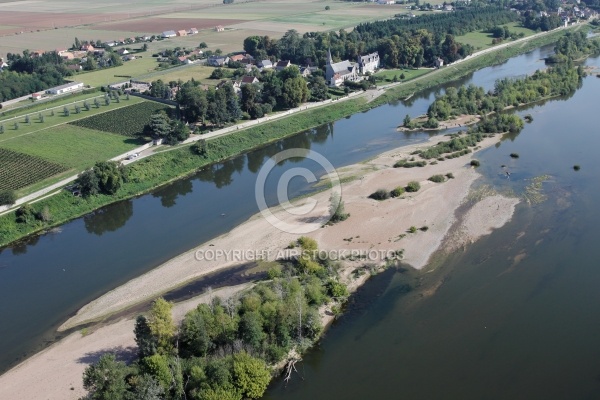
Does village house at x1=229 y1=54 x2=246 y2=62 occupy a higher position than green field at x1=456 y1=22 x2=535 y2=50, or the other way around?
village house at x1=229 y1=54 x2=246 y2=62

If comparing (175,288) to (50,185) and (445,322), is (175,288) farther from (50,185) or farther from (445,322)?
(50,185)

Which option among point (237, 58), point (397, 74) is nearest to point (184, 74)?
point (237, 58)

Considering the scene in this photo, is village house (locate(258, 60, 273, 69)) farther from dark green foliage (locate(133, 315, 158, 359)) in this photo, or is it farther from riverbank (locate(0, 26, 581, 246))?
dark green foliage (locate(133, 315, 158, 359))

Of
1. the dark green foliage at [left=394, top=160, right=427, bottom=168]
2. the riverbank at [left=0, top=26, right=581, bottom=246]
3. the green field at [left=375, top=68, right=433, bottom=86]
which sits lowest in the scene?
the dark green foliage at [left=394, top=160, right=427, bottom=168]

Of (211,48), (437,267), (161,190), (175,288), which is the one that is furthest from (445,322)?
(211,48)
